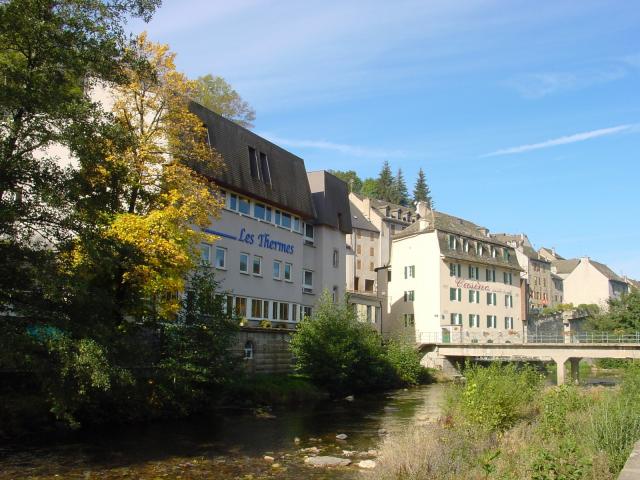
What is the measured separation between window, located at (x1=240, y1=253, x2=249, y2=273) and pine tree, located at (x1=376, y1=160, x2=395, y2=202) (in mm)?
84231

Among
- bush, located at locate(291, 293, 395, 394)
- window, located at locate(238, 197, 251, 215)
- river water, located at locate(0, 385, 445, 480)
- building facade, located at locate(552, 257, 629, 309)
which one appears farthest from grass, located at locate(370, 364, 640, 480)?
building facade, located at locate(552, 257, 629, 309)

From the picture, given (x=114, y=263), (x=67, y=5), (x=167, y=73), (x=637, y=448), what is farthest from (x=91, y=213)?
(x=637, y=448)

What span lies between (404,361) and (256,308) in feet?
43.1

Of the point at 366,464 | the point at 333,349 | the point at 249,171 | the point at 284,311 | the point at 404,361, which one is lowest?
the point at 366,464

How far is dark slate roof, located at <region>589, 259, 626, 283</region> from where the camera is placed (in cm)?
10750

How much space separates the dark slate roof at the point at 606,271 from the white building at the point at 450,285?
4413 cm

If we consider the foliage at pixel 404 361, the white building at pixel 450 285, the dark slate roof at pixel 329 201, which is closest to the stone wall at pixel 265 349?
the foliage at pixel 404 361

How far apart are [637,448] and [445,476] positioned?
354 centimetres

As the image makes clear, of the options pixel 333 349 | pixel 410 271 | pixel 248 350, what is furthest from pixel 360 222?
pixel 248 350

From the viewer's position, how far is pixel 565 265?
120875mm

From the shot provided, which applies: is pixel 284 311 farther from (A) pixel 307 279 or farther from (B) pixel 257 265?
(A) pixel 307 279

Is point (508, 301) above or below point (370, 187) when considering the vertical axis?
below

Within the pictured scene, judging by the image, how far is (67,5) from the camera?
1770 centimetres

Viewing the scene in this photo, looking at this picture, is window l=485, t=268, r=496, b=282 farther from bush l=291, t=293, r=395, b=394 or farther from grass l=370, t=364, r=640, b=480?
grass l=370, t=364, r=640, b=480
